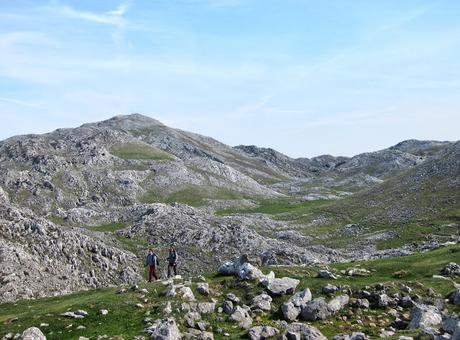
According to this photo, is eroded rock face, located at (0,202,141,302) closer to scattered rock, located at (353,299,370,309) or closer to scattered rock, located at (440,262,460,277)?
scattered rock, located at (353,299,370,309)

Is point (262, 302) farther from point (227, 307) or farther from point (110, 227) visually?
point (110, 227)

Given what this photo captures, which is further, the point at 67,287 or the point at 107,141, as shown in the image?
the point at 107,141

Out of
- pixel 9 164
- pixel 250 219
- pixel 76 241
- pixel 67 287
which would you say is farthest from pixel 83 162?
pixel 67 287

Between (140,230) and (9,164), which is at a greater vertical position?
(9,164)

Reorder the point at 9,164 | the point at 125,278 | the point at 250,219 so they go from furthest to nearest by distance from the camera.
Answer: the point at 9,164 < the point at 250,219 < the point at 125,278

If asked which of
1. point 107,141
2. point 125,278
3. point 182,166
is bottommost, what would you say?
point 125,278

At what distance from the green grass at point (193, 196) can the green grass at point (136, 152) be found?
26.8 metres

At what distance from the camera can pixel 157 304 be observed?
33094mm

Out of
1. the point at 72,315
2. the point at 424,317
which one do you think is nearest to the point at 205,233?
the point at 72,315

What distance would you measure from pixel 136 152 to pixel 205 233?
86.2m

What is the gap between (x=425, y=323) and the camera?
93.9 ft

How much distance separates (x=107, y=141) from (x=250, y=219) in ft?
258

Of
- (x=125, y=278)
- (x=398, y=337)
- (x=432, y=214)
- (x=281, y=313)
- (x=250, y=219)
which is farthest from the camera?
(x=250, y=219)

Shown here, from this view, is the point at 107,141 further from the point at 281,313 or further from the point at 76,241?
the point at 281,313
